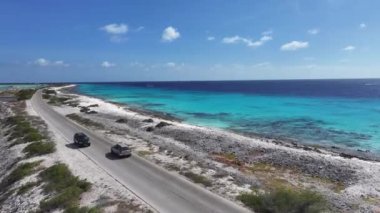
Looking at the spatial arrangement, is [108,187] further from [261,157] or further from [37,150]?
[261,157]

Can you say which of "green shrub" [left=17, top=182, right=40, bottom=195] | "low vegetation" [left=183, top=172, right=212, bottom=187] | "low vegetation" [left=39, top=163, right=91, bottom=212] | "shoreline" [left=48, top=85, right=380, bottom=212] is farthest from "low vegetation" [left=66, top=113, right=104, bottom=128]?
"low vegetation" [left=183, top=172, right=212, bottom=187]

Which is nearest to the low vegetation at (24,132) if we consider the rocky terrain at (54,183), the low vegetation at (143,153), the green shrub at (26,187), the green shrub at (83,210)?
the rocky terrain at (54,183)

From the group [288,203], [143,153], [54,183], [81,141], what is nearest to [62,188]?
[54,183]

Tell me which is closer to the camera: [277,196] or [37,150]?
[277,196]

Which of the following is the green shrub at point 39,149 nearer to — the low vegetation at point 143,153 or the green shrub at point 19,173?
the green shrub at point 19,173

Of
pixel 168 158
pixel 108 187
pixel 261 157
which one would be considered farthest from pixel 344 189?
pixel 108 187

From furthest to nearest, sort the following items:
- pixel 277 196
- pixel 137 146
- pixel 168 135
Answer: pixel 168 135 < pixel 137 146 < pixel 277 196

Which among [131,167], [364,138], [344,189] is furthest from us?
[364,138]
